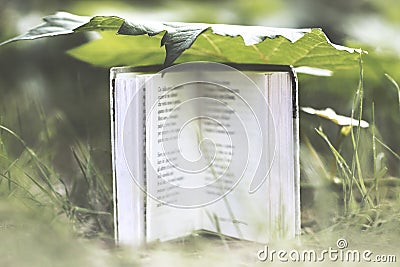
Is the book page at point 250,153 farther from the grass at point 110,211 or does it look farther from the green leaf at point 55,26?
the green leaf at point 55,26

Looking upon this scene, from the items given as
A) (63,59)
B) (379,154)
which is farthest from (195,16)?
(379,154)

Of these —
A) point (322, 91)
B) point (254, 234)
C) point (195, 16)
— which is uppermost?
point (195, 16)

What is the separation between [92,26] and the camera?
53cm

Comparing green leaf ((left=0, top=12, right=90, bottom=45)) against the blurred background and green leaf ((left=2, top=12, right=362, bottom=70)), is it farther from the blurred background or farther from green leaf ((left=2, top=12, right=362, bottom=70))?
the blurred background

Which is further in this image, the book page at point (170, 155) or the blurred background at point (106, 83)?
the blurred background at point (106, 83)

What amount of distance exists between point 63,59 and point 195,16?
0.75 feet

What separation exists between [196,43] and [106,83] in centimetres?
34

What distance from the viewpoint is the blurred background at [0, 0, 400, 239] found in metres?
0.68

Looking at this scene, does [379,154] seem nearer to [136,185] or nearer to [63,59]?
[136,185]

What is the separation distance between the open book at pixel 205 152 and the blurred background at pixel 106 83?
0.06 meters

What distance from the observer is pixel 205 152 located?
0.58 metres

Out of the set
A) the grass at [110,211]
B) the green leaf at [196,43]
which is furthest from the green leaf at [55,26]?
the grass at [110,211]

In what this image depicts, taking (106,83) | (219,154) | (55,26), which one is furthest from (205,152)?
(106,83)

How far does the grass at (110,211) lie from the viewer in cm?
50
